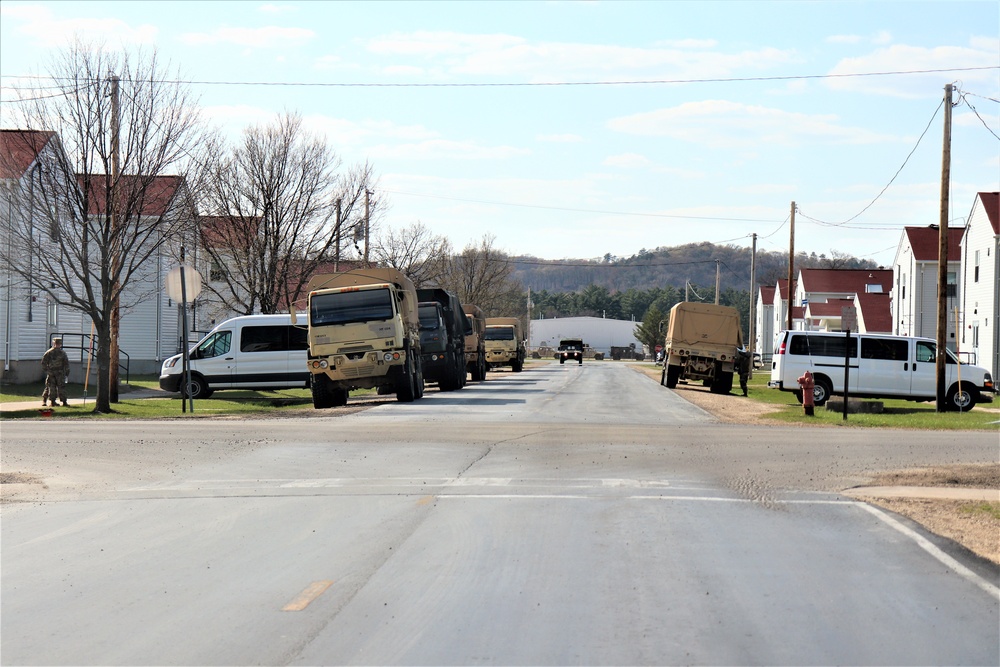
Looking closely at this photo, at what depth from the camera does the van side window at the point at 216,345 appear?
33500 mm

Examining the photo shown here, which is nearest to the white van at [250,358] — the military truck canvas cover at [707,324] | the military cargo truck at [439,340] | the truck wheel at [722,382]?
the military cargo truck at [439,340]

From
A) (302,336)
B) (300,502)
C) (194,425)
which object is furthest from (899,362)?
(300,502)

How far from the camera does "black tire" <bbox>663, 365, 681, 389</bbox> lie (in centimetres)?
4084

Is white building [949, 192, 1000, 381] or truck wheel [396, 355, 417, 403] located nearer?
truck wheel [396, 355, 417, 403]

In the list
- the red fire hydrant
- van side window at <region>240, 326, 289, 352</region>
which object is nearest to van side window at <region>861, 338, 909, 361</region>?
the red fire hydrant

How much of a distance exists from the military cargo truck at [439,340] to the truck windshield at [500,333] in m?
25.5

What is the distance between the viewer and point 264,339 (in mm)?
33531

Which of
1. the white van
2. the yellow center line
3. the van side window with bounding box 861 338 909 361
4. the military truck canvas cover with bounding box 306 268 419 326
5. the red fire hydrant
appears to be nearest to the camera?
the yellow center line

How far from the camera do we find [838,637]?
661 centimetres

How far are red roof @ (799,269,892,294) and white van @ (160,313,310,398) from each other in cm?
6224

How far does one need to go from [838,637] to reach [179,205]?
23.9m

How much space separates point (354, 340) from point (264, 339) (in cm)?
692

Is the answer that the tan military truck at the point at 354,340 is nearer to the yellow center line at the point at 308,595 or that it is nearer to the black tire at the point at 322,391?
the black tire at the point at 322,391

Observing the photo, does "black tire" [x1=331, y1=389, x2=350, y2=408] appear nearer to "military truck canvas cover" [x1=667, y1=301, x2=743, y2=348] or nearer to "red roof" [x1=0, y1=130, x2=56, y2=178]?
"red roof" [x1=0, y1=130, x2=56, y2=178]
